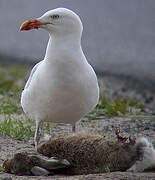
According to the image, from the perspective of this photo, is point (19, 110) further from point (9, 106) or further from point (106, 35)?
point (106, 35)

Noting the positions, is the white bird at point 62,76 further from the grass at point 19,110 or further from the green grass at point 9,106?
the green grass at point 9,106

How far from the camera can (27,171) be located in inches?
200

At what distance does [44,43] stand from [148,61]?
143 inches

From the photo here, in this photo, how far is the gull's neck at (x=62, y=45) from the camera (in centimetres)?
596

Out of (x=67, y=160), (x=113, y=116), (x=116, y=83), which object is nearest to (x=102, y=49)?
(x=116, y=83)

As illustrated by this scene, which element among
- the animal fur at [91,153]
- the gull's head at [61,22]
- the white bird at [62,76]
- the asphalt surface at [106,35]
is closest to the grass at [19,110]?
the white bird at [62,76]

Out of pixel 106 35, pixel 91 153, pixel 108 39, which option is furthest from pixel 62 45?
pixel 106 35

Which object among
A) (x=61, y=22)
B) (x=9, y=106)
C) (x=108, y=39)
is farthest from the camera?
(x=108, y=39)

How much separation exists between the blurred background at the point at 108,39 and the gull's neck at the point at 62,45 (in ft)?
16.3

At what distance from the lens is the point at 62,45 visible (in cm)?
599

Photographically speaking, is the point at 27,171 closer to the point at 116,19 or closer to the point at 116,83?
the point at 116,83

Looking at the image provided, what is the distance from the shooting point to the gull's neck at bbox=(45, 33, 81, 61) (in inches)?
235

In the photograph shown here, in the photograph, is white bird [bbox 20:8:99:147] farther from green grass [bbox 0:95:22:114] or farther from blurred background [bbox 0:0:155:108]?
blurred background [bbox 0:0:155:108]

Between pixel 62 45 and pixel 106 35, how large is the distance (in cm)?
1066
